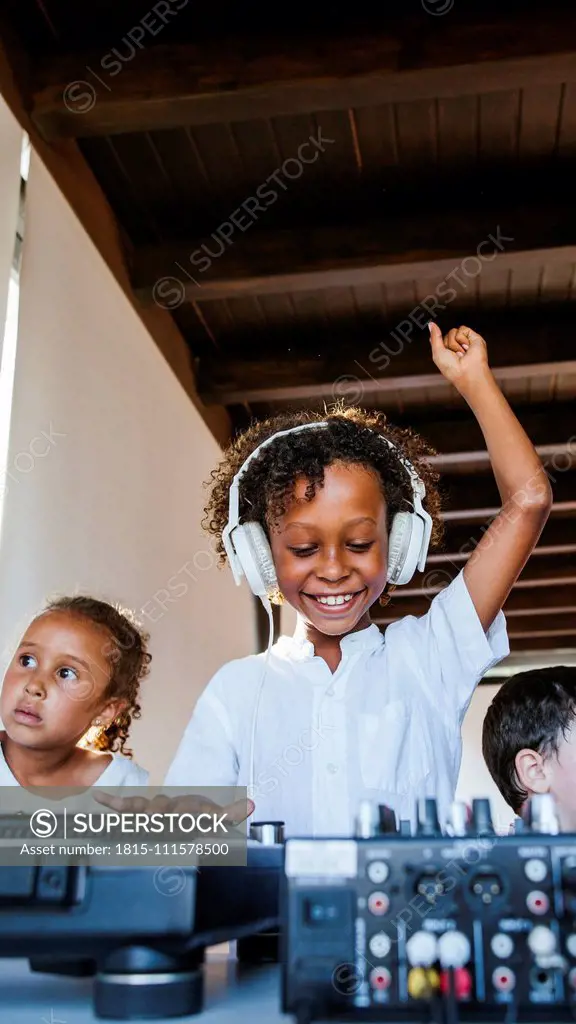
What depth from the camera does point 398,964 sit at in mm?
482

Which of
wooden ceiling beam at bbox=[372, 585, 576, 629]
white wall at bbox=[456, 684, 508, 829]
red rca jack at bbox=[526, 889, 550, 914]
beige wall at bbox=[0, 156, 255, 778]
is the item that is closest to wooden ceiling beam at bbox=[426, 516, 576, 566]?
wooden ceiling beam at bbox=[372, 585, 576, 629]

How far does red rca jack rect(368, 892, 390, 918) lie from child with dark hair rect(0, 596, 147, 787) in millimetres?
995

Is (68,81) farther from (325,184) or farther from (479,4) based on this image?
(479,4)

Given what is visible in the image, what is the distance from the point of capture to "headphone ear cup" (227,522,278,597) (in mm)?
1253

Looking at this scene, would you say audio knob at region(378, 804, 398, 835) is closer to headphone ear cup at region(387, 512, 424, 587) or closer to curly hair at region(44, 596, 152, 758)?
headphone ear cup at region(387, 512, 424, 587)

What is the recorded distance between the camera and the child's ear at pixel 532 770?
46.4 inches

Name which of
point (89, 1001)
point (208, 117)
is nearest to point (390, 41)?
point (208, 117)

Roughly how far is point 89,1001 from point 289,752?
1.95 feet

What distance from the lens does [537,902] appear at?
1.56 feet

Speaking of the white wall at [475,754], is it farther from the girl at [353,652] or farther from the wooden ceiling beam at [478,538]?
the girl at [353,652]

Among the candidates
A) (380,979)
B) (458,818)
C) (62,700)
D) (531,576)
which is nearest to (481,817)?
(458,818)

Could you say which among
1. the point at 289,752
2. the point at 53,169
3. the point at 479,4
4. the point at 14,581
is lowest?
the point at 289,752

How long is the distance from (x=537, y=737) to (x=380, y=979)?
77cm

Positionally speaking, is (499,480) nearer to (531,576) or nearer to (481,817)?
(481,817)
